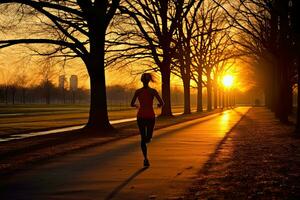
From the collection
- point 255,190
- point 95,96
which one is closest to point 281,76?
point 95,96

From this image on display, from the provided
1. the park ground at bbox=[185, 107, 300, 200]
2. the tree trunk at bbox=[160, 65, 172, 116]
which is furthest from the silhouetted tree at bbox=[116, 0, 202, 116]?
the park ground at bbox=[185, 107, 300, 200]

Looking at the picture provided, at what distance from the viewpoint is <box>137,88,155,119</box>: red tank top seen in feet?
35.2

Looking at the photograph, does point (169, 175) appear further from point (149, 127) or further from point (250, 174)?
point (149, 127)

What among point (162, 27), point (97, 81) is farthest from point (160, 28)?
point (97, 81)

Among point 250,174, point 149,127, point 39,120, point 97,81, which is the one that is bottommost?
point 250,174

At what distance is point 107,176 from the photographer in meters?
9.50

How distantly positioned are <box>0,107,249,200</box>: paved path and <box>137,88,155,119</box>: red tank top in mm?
1087

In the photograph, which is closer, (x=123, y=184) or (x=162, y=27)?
(x=123, y=184)

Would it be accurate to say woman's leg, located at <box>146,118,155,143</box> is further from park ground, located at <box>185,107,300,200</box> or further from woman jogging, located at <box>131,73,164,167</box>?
park ground, located at <box>185,107,300,200</box>

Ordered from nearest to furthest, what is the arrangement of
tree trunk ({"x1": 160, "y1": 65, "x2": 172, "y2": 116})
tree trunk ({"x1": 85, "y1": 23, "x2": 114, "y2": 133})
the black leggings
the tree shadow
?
the tree shadow → the black leggings → tree trunk ({"x1": 85, "y1": 23, "x2": 114, "y2": 133}) → tree trunk ({"x1": 160, "y1": 65, "x2": 172, "y2": 116})

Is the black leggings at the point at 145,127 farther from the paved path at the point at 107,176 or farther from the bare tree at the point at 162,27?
the bare tree at the point at 162,27

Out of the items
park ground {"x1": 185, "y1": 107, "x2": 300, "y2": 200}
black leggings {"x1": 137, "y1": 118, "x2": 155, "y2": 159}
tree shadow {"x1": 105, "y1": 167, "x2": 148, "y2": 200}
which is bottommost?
park ground {"x1": 185, "y1": 107, "x2": 300, "y2": 200}

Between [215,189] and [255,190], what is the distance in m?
0.60

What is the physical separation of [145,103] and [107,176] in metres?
Answer: 1.93
